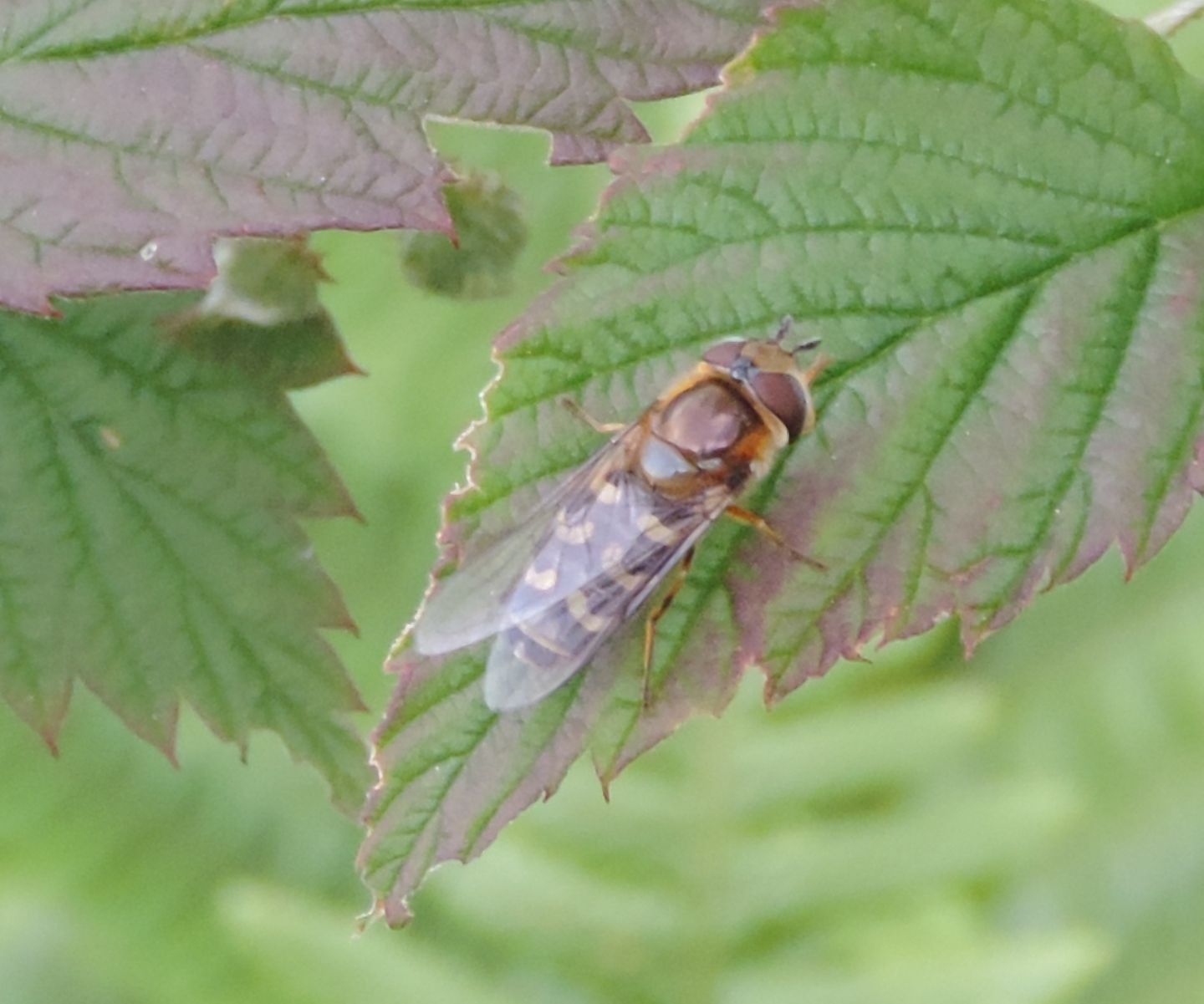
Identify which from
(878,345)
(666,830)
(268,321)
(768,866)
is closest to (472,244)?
(268,321)

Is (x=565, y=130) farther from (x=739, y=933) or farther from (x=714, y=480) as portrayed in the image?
(x=739, y=933)

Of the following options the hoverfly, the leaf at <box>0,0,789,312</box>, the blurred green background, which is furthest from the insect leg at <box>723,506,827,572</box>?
the blurred green background

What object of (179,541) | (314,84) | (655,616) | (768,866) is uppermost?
(314,84)

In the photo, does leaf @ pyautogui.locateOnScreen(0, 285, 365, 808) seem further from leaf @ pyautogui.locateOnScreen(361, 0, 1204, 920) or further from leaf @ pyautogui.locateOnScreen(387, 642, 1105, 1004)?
leaf @ pyautogui.locateOnScreen(387, 642, 1105, 1004)

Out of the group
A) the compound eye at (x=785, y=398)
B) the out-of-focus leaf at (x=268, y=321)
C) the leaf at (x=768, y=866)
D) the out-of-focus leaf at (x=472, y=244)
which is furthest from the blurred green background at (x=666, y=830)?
the compound eye at (x=785, y=398)

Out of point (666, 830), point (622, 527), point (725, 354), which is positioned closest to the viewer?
point (725, 354)

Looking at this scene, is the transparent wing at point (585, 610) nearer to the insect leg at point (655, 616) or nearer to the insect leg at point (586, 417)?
the insect leg at point (655, 616)

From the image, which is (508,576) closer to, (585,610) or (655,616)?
(585,610)
